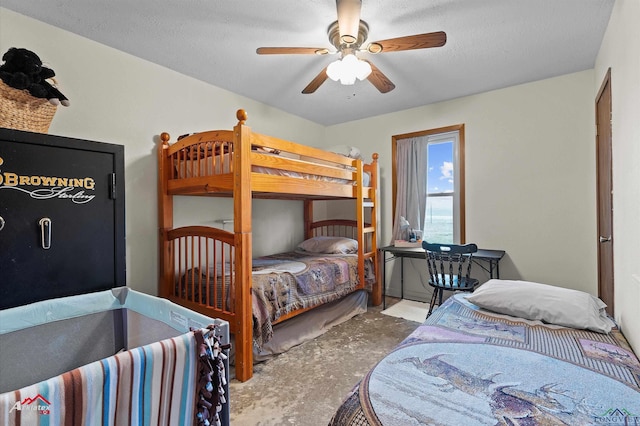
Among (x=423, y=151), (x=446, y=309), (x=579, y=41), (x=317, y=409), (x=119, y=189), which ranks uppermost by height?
(x=579, y=41)

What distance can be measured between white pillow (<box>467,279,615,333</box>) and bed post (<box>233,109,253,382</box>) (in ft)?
4.79

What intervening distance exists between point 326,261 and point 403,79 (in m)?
1.92

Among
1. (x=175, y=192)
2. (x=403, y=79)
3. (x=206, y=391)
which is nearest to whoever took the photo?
(x=206, y=391)

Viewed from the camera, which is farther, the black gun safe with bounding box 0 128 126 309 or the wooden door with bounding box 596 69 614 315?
the wooden door with bounding box 596 69 614 315

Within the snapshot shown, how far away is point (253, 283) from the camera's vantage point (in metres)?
2.26

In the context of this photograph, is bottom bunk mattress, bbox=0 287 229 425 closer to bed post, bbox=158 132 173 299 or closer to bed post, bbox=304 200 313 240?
bed post, bbox=158 132 173 299

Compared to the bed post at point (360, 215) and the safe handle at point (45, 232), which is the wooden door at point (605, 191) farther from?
the safe handle at point (45, 232)

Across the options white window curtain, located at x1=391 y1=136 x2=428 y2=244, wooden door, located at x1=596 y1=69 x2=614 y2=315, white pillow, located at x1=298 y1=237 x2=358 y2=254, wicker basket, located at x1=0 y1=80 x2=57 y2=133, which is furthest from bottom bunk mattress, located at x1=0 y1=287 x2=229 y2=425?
white window curtain, located at x1=391 y1=136 x2=428 y2=244

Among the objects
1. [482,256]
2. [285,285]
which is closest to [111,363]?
[285,285]

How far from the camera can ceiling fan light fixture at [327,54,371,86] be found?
1885 mm

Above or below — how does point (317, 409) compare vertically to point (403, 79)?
below

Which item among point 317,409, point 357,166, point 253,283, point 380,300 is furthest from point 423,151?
point 317,409

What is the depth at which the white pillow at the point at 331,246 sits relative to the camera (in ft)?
11.5

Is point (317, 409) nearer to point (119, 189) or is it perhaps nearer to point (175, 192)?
point (119, 189)
